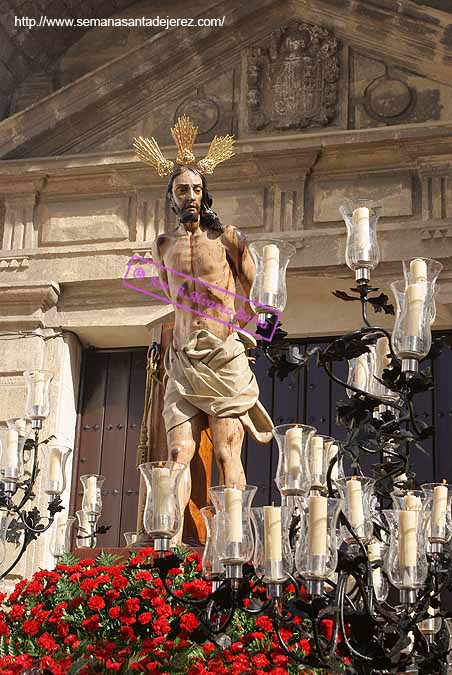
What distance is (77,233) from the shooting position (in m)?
11.8

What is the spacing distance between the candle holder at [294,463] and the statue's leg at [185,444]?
2018 mm

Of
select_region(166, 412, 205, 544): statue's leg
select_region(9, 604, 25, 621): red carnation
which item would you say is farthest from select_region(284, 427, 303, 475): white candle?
select_region(166, 412, 205, 544): statue's leg

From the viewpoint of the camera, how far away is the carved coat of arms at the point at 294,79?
1178 cm

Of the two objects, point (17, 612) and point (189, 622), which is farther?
point (17, 612)

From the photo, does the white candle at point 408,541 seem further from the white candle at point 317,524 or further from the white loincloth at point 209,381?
the white loincloth at point 209,381

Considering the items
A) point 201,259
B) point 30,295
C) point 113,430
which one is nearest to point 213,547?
point 201,259

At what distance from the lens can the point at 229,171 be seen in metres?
11.6

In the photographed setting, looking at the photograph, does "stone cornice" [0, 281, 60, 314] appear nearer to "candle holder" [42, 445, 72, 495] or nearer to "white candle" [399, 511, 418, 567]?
"candle holder" [42, 445, 72, 495]

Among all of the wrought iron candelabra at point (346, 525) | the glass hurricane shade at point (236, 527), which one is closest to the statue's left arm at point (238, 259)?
the wrought iron candelabra at point (346, 525)

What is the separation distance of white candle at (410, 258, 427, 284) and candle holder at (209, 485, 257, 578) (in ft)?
3.80

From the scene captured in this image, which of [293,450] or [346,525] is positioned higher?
[293,450]

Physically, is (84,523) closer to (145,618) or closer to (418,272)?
(145,618)

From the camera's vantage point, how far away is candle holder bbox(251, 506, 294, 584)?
18.0ft

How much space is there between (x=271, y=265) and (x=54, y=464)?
8.49 feet
